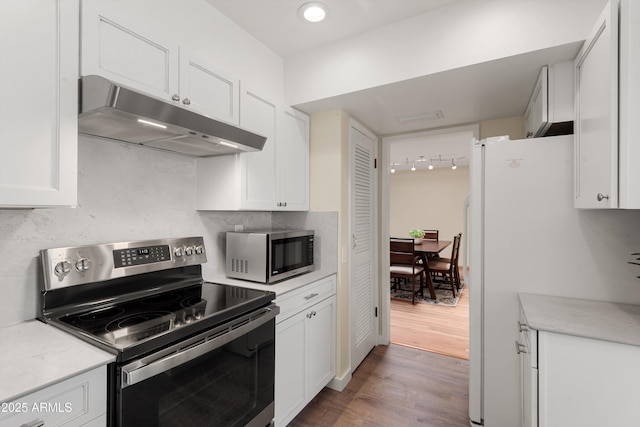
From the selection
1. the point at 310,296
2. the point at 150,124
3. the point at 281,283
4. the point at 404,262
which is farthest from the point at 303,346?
the point at 404,262

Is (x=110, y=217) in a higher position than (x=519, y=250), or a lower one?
higher

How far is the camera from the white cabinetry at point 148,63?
46.1 inches

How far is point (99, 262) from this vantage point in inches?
55.5

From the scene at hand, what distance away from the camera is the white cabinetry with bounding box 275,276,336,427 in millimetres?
1753

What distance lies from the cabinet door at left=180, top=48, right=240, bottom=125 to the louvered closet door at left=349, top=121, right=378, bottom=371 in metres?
1.06

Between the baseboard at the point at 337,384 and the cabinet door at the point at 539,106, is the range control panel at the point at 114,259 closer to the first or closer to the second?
the baseboard at the point at 337,384

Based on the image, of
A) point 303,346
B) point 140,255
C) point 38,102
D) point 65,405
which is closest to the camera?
point 65,405

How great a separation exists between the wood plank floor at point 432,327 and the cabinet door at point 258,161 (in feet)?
7.15

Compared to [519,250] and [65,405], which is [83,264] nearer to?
[65,405]

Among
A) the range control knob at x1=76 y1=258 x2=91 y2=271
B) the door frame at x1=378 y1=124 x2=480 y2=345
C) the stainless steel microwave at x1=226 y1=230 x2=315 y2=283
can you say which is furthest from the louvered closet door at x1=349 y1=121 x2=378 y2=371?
the range control knob at x1=76 y1=258 x2=91 y2=271

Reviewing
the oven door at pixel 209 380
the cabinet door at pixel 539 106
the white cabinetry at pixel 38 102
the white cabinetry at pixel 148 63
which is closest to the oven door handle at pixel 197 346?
the oven door at pixel 209 380

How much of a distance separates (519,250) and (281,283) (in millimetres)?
1373

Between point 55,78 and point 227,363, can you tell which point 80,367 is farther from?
point 55,78

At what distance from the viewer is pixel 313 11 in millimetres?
1753
